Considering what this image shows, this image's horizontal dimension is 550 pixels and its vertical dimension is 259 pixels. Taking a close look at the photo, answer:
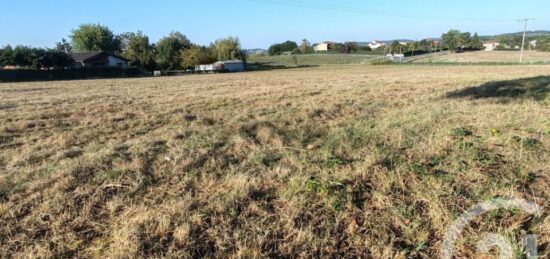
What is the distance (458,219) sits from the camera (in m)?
3.10

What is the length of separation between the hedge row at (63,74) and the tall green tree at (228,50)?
27.5 m

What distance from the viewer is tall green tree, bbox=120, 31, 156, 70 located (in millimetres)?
67562

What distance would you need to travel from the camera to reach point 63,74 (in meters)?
49.7

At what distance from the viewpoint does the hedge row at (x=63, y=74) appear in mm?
44812

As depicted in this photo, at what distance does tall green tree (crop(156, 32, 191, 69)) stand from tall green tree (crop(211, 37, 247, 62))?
6.42 m

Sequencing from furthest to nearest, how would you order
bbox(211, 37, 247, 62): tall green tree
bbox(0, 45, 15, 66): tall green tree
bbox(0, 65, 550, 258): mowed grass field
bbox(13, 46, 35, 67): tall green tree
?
bbox(211, 37, 247, 62): tall green tree → bbox(13, 46, 35, 67): tall green tree → bbox(0, 45, 15, 66): tall green tree → bbox(0, 65, 550, 258): mowed grass field

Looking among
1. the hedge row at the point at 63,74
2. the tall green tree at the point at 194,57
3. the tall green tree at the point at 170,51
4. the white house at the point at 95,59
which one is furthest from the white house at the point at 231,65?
the white house at the point at 95,59

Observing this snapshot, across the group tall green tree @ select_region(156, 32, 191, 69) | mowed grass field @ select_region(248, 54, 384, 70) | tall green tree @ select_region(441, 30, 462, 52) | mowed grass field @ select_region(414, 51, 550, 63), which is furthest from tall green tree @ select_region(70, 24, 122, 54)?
tall green tree @ select_region(441, 30, 462, 52)

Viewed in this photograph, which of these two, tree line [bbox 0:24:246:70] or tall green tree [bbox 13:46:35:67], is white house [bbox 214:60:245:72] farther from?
tall green tree [bbox 13:46:35:67]

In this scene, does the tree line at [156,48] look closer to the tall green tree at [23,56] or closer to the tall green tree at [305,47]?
the tall green tree at [23,56]

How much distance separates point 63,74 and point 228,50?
1556 inches

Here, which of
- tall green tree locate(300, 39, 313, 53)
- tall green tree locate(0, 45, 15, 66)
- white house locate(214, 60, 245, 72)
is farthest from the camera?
tall green tree locate(300, 39, 313, 53)

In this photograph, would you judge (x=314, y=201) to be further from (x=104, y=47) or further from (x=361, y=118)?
(x=104, y=47)

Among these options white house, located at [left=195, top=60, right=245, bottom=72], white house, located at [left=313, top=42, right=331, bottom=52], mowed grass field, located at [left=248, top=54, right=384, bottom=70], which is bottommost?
mowed grass field, located at [left=248, top=54, right=384, bottom=70]
